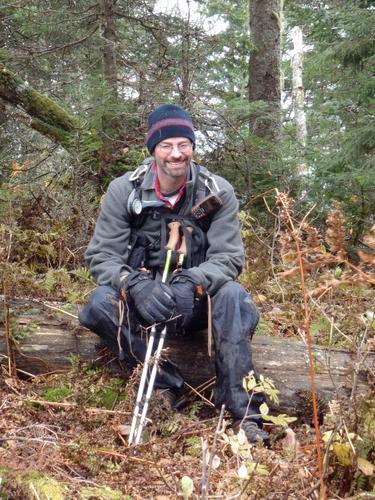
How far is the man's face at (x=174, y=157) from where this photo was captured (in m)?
5.05

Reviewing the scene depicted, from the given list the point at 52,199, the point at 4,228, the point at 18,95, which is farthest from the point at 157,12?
the point at 4,228

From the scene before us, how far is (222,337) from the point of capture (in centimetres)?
455

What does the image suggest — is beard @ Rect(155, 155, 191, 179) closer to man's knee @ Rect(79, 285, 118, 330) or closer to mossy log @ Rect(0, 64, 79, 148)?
man's knee @ Rect(79, 285, 118, 330)

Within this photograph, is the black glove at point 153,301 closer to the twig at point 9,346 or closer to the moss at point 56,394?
the moss at point 56,394

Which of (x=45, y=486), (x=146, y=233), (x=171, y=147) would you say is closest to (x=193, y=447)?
(x=45, y=486)

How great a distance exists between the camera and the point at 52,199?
9023 millimetres

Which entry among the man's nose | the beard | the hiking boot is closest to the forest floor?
the hiking boot

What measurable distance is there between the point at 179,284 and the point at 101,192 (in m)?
4.76

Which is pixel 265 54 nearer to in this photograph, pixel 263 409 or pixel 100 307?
pixel 100 307

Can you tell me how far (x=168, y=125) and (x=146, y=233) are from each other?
91 centimetres

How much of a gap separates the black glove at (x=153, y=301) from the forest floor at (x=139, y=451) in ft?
1.57

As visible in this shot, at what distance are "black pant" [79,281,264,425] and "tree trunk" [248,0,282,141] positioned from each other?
24.0 feet

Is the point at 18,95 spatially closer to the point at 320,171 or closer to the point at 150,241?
the point at 320,171

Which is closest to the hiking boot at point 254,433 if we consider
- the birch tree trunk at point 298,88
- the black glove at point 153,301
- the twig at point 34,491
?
the black glove at point 153,301
